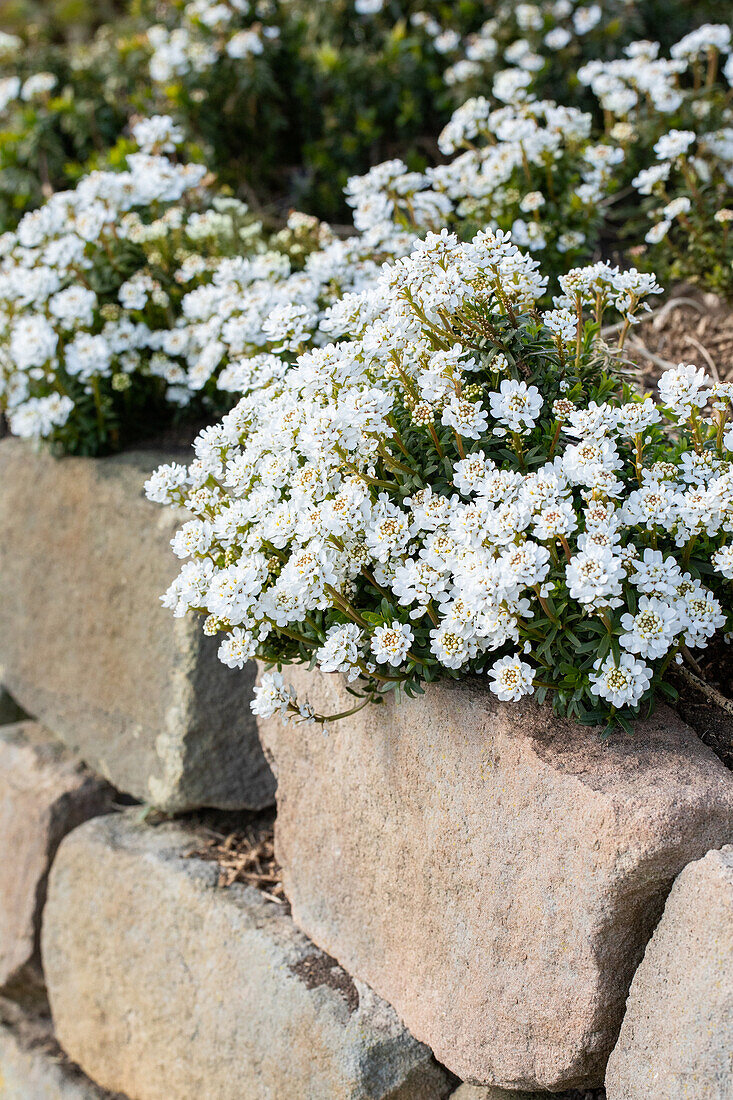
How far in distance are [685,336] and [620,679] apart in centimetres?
152

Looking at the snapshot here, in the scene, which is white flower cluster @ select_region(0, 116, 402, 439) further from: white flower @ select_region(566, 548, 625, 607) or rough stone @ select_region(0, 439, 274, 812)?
white flower @ select_region(566, 548, 625, 607)

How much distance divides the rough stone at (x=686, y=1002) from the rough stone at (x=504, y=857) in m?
0.06

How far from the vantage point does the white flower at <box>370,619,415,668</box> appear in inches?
66.7

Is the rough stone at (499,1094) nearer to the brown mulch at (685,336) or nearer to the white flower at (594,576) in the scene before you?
the white flower at (594,576)

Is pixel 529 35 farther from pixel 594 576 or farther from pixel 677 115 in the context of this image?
pixel 594 576

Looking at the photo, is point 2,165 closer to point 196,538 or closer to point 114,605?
point 114,605

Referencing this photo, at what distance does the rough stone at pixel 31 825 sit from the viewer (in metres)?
3.07

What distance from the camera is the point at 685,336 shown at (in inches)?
110

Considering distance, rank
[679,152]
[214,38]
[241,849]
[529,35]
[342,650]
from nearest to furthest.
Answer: [342,650], [679,152], [241,849], [529,35], [214,38]

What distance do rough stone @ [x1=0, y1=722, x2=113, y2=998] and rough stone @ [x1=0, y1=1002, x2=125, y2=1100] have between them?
0.10 meters

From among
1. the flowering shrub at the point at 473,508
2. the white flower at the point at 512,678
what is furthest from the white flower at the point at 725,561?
the white flower at the point at 512,678

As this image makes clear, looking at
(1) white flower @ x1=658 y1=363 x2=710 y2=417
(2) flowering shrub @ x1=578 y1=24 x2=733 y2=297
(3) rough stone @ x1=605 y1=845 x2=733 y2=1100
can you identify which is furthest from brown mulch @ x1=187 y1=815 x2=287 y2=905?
(2) flowering shrub @ x1=578 y1=24 x2=733 y2=297

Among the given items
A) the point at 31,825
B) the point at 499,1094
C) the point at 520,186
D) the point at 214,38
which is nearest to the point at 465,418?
the point at 499,1094

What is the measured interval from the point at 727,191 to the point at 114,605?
2.26 m
